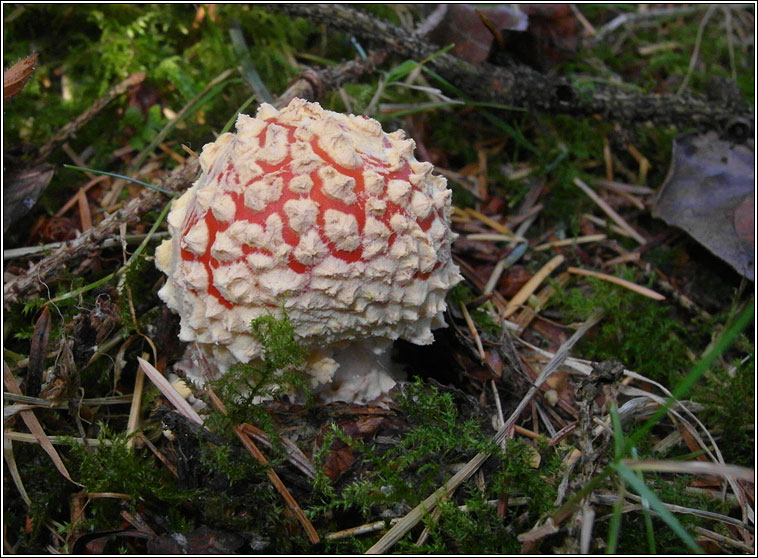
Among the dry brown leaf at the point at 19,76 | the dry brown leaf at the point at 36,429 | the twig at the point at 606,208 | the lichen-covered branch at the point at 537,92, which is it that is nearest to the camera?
the dry brown leaf at the point at 36,429

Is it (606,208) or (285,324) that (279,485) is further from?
(606,208)

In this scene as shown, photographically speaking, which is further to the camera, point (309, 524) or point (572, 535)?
point (309, 524)

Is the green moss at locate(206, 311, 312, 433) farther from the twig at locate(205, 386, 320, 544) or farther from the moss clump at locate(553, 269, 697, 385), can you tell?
the moss clump at locate(553, 269, 697, 385)

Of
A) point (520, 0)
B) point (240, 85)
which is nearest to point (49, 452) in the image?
point (240, 85)

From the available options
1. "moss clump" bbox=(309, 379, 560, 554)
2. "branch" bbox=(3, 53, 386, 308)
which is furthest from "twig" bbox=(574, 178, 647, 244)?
"moss clump" bbox=(309, 379, 560, 554)

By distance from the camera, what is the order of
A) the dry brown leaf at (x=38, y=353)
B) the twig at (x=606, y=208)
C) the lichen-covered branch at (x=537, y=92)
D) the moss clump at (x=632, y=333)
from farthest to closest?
the twig at (x=606, y=208) → the lichen-covered branch at (x=537, y=92) → the moss clump at (x=632, y=333) → the dry brown leaf at (x=38, y=353)

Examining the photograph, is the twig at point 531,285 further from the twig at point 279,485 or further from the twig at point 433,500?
the twig at point 279,485

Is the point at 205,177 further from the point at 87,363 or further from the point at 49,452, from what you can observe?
the point at 49,452

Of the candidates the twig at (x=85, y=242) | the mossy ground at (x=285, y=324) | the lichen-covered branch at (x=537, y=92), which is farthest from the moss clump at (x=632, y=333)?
the twig at (x=85, y=242)
